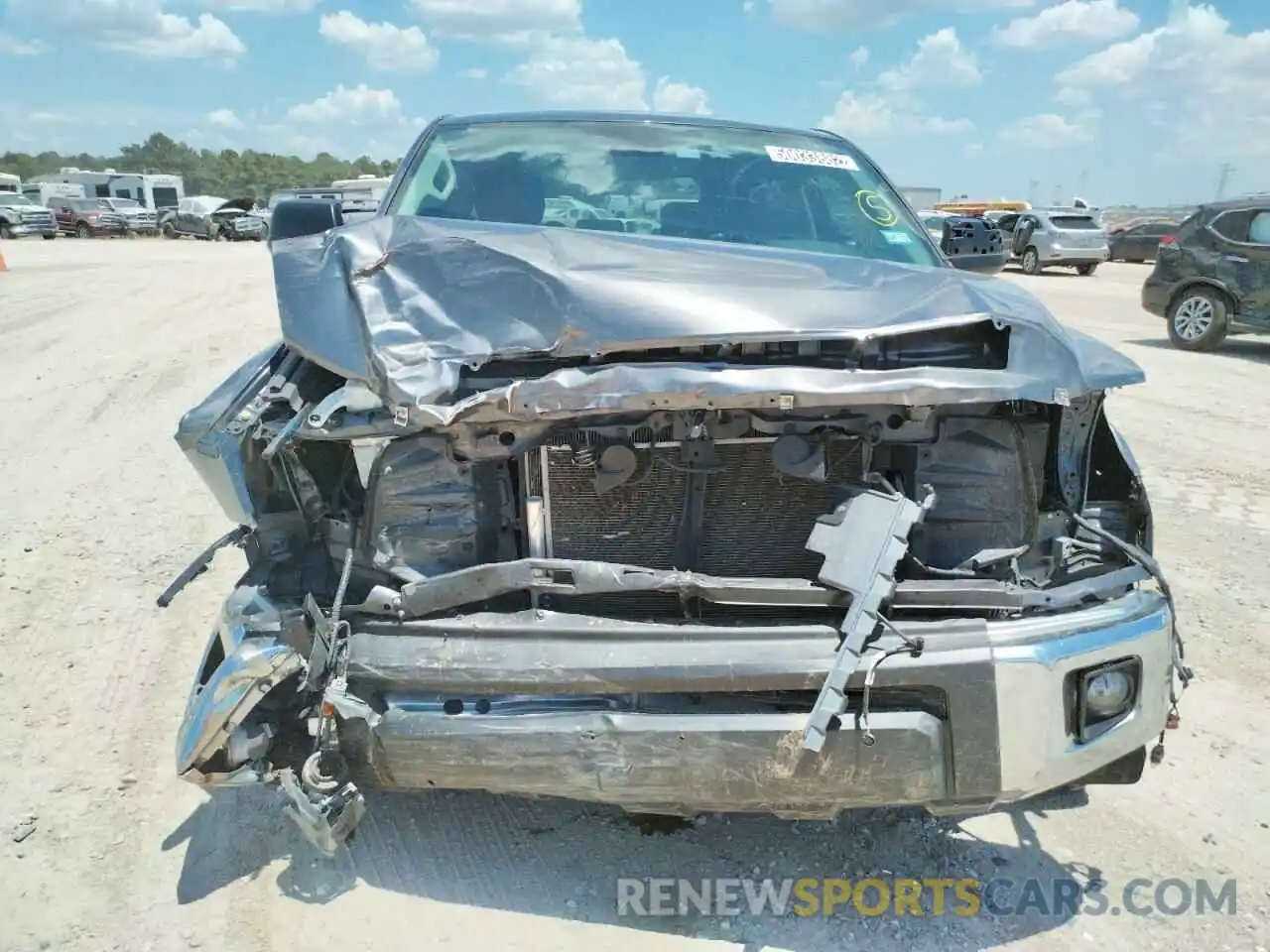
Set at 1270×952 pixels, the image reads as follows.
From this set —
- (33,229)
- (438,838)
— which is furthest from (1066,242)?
(33,229)

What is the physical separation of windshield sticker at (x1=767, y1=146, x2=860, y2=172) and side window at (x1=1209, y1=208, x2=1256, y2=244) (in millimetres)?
8822

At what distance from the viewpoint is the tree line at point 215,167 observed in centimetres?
7675

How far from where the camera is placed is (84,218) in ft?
120

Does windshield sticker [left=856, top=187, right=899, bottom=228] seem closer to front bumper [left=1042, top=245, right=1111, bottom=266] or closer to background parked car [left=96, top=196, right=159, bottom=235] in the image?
front bumper [left=1042, top=245, right=1111, bottom=266]

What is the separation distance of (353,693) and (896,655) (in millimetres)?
1266

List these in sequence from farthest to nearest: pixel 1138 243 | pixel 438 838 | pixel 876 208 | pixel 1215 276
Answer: pixel 1138 243 < pixel 1215 276 < pixel 876 208 < pixel 438 838

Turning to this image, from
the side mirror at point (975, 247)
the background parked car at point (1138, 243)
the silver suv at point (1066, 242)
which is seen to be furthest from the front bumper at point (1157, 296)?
the background parked car at point (1138, 243)

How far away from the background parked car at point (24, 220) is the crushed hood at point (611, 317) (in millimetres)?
37863

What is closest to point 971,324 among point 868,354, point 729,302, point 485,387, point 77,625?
point 868,354

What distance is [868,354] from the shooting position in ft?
8.20

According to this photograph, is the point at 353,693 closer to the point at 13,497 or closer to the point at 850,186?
the point at 850,186

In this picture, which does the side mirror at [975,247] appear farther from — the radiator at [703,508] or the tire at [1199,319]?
the tire at [1199,319]

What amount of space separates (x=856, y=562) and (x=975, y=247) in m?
2.18

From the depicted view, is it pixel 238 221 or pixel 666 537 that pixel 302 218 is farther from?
pixel 238 221
